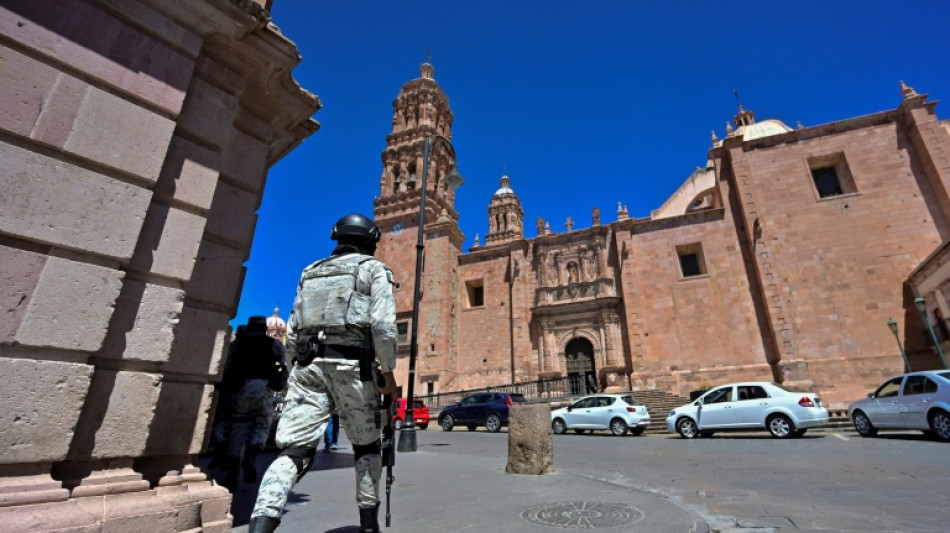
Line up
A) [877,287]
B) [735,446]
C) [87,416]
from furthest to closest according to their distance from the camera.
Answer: [877,287], [735,446], [87,416]

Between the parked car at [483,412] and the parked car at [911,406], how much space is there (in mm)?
9629

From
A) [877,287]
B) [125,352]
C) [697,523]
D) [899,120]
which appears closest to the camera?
[125,352]

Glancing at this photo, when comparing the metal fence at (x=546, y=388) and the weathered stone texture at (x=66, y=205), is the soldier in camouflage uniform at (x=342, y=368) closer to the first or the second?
the weathered stone texture at (x=66, y=205)

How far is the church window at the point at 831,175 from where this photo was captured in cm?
2158

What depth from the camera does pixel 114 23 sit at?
279cm

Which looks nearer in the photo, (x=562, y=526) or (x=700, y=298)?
(x=562, y=526)

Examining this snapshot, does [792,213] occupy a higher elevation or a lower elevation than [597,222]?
lower

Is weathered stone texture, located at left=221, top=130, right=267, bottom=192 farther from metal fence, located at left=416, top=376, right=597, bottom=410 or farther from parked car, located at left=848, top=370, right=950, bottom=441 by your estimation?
metal fence, located at left=416, top=376, right=597, bottom=410

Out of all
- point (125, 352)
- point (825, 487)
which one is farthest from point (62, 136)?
point (825, 487)

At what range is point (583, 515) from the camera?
11.5 ft

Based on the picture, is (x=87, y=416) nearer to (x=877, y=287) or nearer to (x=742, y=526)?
(x=742, y=526)

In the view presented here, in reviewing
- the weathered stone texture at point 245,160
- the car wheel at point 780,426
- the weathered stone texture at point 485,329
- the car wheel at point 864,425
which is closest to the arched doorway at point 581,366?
the weathered stone texture at point 485,329

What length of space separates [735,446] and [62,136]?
11548mm

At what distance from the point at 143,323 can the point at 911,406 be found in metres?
13.0
